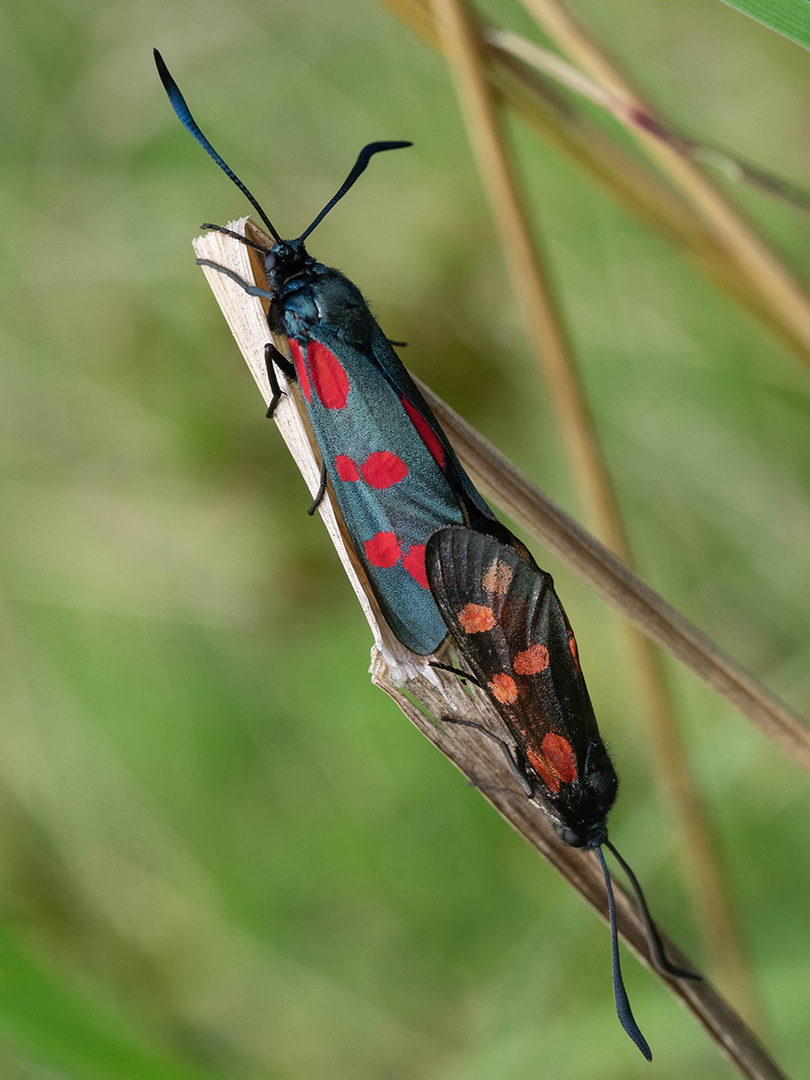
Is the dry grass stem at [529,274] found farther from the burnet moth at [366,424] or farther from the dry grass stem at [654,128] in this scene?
the burnet moth at [366,424]

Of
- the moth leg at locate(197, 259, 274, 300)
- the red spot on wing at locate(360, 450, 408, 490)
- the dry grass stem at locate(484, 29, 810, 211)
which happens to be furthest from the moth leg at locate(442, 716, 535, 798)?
the dry grass stem at locate(484, 29, 810, 211)

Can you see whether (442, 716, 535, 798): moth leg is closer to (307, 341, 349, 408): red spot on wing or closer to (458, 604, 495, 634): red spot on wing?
(458, 604, 495, 634): red spot on wing

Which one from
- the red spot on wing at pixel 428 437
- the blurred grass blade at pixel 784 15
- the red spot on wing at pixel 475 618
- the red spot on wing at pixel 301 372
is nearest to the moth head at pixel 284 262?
the red spot on wing at pixel 301 372

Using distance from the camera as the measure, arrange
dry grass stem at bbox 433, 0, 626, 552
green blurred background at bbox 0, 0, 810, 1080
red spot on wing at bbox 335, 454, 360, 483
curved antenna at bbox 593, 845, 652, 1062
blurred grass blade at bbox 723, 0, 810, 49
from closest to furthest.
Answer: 1. blurred grass blade at bbox 723, 0, 810, 49
2. curved antenna at bbox 593, 845, 652, 1062
3. dry grass stem at bbox 433, 0, 626, 552
4. red spot on wing at bbox 335, 454, 360, 483
5. green blurred background at bbox 0, 0, 810, 1080

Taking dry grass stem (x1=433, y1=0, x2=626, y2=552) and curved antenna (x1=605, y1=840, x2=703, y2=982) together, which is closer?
curved antenna (x1=605, y1=840, x2=703, y2=982)

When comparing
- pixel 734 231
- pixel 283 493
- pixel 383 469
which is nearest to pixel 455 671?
pixel 383 469

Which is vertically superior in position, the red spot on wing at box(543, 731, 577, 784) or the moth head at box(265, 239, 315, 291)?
the moth head at box(265, 239, 315, 291)

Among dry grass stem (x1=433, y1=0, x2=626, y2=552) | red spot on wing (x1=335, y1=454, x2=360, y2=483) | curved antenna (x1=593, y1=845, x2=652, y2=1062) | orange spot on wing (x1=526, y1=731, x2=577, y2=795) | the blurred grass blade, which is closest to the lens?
the blurred grass blade
